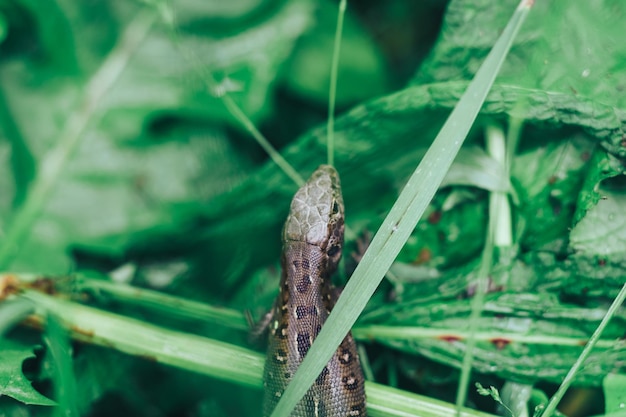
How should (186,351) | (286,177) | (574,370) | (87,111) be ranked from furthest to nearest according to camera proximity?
(87,111), (286,177), (186,351), (574,370)

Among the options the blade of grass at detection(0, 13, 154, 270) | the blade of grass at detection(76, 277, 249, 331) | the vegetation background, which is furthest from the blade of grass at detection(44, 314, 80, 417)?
the blade of grass at detection(0, 13, 154, 270)

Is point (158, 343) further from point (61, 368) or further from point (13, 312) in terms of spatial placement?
point (13, 312)

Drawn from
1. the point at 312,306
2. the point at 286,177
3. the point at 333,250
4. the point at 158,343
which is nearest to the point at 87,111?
the point at 286,177

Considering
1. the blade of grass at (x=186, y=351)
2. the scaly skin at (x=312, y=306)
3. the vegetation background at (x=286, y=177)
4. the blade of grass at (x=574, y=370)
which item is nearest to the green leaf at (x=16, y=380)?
the vegetation background at (x=286, y=177)

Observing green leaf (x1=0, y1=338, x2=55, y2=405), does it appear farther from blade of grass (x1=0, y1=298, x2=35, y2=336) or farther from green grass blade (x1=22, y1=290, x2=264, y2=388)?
green grass blade (x1=22, y1=290, x2=264, y2=388)

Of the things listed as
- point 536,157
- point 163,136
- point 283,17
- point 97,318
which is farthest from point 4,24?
point 536,157

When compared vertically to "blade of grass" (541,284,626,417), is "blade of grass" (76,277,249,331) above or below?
above
